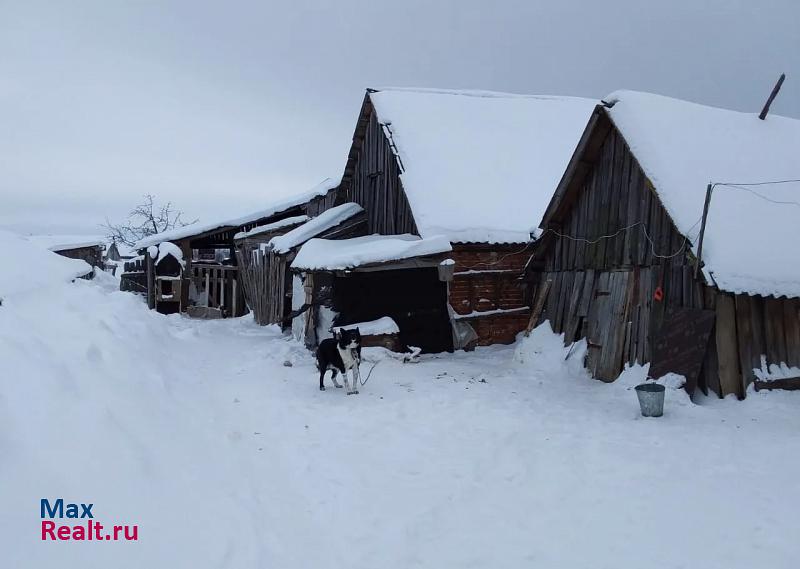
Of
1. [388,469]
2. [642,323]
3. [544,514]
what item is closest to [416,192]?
[642,323]

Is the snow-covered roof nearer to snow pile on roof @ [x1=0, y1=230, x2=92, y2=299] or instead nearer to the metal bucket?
snow pile on roof @ [x1=0, y1=230, x2=92, y2=299]

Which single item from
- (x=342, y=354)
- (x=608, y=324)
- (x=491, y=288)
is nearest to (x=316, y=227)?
(x=491, y=288)

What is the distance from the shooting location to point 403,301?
13008 mm

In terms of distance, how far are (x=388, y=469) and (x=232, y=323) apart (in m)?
15.1

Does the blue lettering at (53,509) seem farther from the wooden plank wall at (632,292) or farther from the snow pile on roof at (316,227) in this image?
the snow pile on roof at (316,227)

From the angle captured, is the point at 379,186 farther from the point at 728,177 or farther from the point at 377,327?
the point at 728,177

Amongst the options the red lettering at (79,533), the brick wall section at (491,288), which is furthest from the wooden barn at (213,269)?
the red lettering at (79,533)

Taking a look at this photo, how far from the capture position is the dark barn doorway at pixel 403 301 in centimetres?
1280

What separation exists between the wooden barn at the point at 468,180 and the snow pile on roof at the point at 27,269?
5.83 m

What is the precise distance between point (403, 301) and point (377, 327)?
0.94 m

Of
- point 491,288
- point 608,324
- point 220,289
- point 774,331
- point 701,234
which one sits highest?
point 701,234

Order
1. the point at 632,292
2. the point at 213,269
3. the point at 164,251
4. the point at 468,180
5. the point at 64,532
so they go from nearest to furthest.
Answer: the point at 64,532 → the point at 632,292 → the point at 468,180 → the point at 164,251 → the point at 213,269

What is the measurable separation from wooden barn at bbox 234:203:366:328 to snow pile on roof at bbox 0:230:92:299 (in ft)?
18.6

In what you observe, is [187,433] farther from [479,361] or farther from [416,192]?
[416,192]
